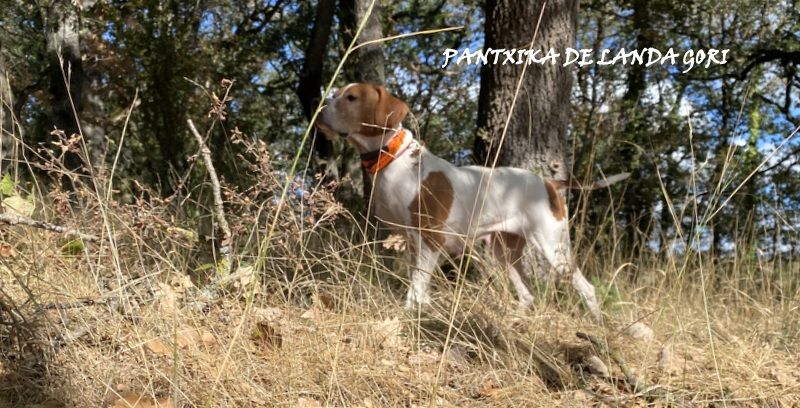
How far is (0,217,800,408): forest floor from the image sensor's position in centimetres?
198

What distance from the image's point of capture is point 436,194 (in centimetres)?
375

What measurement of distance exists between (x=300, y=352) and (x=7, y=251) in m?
1.28

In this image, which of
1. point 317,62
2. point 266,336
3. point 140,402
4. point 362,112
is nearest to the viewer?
point 140,402

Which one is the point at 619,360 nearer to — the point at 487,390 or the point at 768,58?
the point at 487,390

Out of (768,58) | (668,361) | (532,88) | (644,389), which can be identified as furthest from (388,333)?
(768,58)

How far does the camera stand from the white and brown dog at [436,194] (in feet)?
12.2

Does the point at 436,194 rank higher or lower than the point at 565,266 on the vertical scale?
higher

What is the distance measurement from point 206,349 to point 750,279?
3394 millimetres

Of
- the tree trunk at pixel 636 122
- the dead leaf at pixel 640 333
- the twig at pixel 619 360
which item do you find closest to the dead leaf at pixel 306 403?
the twig at pixel 619 360

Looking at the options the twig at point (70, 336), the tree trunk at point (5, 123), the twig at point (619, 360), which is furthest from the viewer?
the tree trunk at point (5, 123)

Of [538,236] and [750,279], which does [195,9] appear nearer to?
[538,236]

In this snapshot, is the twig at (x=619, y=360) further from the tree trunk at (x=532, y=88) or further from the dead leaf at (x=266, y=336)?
the tree trunk at (x=532, y=88)

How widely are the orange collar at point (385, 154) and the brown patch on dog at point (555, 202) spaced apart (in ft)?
2.97

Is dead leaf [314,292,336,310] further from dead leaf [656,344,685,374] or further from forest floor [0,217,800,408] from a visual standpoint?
dead leaf [656,344,685,374]
